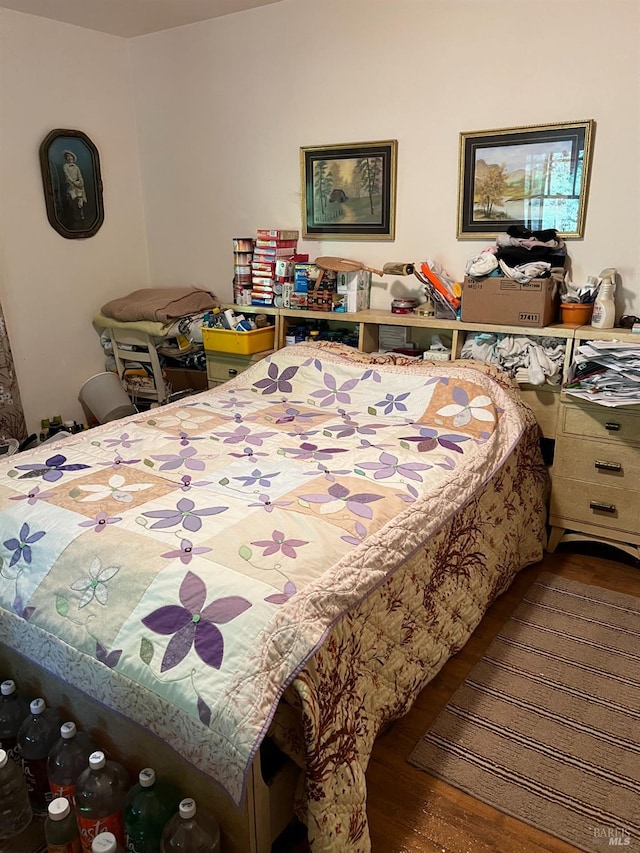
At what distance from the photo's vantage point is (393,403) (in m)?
2.57

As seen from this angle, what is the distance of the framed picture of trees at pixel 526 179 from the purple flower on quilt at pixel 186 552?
2035 mm

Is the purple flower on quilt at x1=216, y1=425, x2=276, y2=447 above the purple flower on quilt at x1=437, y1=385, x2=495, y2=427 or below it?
below

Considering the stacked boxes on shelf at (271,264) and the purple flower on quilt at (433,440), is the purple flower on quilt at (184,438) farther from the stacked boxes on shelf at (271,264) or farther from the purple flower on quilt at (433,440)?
the stacked boxes on shelf at (271,264)

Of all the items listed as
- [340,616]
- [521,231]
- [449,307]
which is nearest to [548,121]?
[521,231]

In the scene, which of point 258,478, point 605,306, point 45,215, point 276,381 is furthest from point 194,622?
point 45,215

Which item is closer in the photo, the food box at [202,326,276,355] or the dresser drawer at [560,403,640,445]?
the dresser drawer at [560,403,640,445]

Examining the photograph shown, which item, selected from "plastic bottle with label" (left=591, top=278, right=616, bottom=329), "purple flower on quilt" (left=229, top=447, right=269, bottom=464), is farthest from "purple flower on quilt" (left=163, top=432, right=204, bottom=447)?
"plastic bottle with label" (left=591, top=278, right=616, bottom=329)

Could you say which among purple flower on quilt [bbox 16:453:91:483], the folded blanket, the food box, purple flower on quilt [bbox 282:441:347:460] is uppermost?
the folded blanket

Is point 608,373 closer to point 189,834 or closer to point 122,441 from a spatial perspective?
point 122,441

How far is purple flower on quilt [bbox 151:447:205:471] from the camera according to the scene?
2027mm

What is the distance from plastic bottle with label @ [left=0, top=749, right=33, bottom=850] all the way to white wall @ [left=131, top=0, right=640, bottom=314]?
247 centimetres

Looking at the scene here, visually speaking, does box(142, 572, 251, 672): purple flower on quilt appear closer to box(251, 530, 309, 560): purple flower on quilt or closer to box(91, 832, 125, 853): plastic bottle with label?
box(251, 530, 309, 560): purple flower on quilt

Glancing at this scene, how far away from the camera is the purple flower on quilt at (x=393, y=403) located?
8.34 feet

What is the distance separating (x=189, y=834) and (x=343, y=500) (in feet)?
2.76
